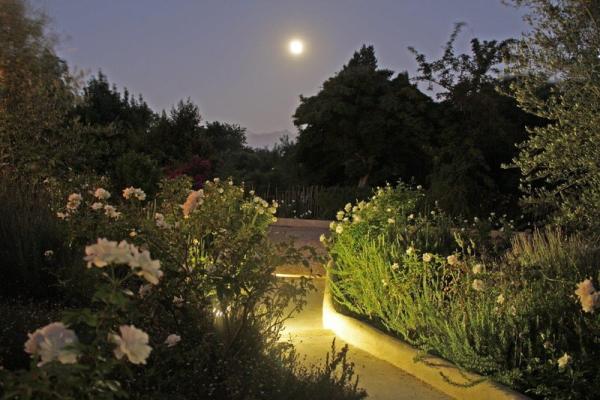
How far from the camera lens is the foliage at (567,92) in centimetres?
729

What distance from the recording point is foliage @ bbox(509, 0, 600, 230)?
23.9ft

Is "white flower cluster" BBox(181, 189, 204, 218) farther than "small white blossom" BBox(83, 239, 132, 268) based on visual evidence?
Yes

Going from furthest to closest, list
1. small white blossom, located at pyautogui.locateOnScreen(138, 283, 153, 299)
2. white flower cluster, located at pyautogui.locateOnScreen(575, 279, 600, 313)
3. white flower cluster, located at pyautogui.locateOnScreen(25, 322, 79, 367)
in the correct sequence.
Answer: white flower cluster, located at pyautogui.locateOnScreen(575, 279, 600, 313) → small white blossom, located at pyautogui.locateOnScreen(138, 283, 153, 299) → white flower cluster, located at pyautogui.locateOnScreen(25, 322, 79, 367)

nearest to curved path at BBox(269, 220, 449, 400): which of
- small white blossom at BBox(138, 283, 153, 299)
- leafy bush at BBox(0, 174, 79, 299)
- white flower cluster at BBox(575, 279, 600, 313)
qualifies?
white flower cluster at BBox(575, 279, 600, 313)

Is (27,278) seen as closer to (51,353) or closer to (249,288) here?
(249,288)

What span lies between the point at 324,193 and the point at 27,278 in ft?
45.3

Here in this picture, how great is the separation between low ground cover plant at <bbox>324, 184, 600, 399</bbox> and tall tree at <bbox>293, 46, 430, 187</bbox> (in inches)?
609

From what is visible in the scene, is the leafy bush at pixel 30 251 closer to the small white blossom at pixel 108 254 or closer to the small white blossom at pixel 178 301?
the small white blossom at pixel 178 301

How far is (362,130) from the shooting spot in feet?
75.4

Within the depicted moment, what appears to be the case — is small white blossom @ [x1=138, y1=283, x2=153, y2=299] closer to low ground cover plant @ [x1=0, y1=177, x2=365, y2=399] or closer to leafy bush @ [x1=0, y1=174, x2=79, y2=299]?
low ground cover plant @ [x1=0, y1=177, x2=365, y2=399]

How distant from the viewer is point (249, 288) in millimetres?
4730

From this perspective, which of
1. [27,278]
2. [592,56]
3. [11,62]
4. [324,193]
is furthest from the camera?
[324,193]

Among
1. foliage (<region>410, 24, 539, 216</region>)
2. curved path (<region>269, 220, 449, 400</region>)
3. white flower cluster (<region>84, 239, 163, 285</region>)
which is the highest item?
foliage (<region>410, 24, 539, 216</region>)

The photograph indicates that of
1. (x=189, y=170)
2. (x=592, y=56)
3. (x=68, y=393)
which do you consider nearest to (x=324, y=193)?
(x=189, y=170)
